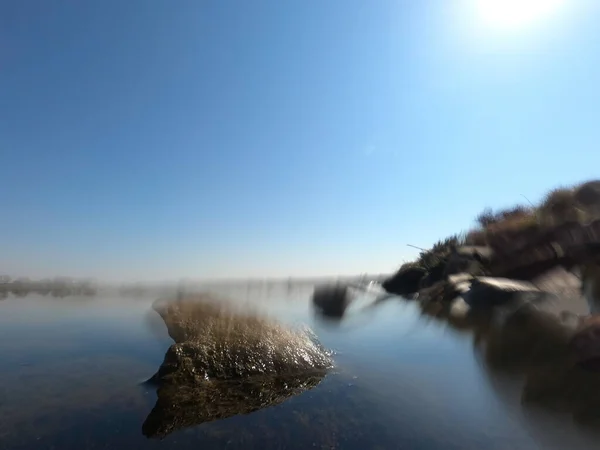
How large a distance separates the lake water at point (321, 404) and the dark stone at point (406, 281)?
14.8 meters

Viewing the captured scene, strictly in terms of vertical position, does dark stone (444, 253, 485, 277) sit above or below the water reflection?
above

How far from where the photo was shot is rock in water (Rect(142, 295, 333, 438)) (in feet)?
16.4

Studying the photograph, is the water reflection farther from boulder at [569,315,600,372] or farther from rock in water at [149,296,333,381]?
boulder at [569,315,600,372]

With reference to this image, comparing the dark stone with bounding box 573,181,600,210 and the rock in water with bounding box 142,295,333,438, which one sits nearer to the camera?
the rock in water with bounding box 142,295,333,438

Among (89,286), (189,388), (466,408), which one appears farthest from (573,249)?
(89,286)

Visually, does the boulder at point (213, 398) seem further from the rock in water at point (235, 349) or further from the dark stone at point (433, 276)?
the dark stone at point (433, 276)

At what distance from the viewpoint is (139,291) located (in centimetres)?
2394

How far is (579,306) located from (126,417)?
10599mm

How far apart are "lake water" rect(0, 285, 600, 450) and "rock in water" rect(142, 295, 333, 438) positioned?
0.77ft

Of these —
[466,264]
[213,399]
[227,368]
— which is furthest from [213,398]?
[466,264]

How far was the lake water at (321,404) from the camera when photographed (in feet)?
14.4

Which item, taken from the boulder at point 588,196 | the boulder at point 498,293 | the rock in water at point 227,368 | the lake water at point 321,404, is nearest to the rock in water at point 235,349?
the rock in water at point 227,368

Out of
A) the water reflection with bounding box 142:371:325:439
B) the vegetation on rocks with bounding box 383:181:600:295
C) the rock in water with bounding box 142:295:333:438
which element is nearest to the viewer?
the water reflection with bounding box 142:371:325:439


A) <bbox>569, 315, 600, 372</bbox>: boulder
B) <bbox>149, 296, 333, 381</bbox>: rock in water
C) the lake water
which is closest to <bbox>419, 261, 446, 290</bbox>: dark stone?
the lake water
